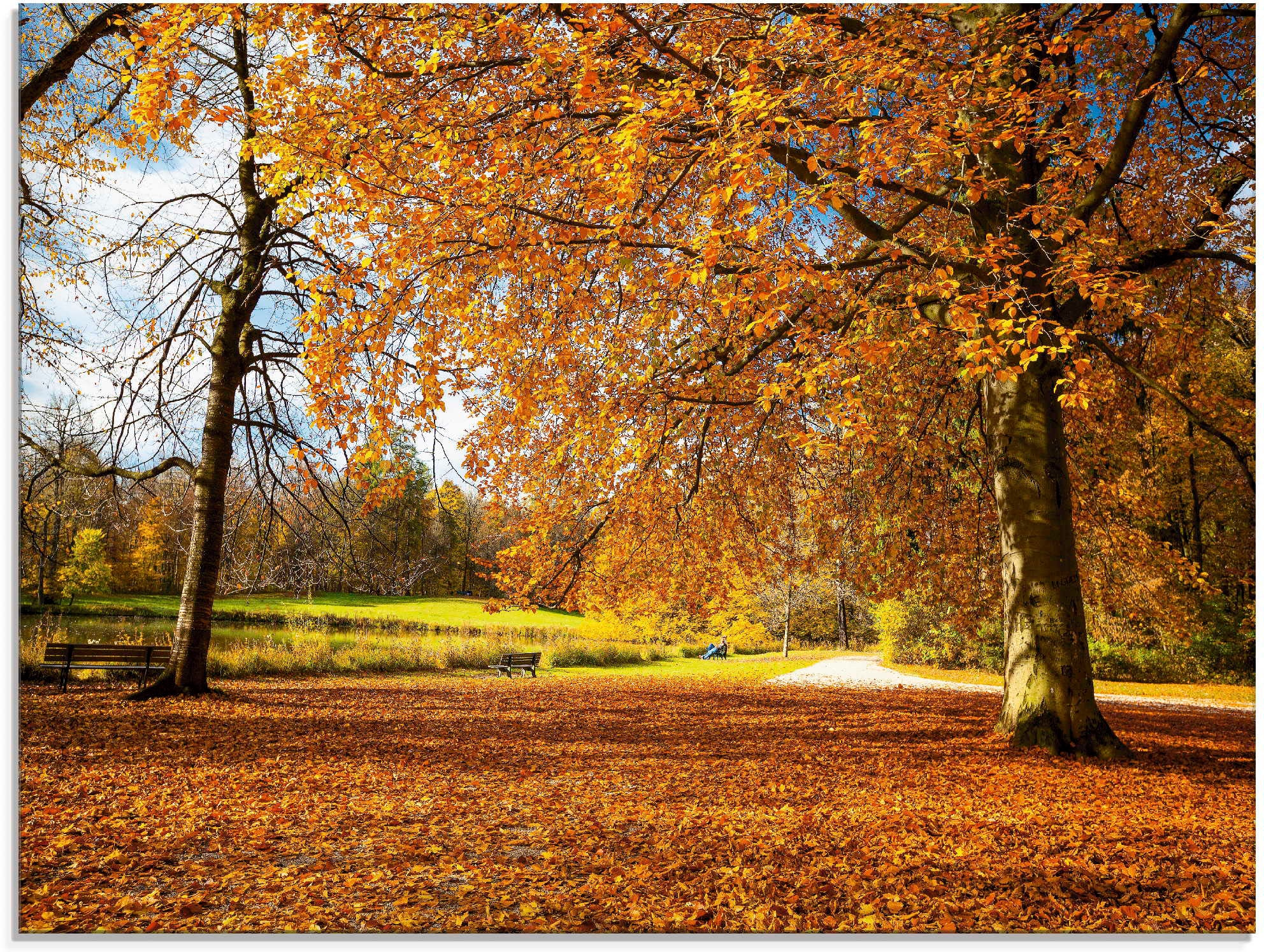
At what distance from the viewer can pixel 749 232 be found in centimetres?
383

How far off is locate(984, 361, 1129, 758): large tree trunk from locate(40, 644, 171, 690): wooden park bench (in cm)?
922

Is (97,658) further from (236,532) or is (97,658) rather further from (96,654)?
(236,532)

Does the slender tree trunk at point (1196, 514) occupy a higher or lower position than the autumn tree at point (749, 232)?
lower

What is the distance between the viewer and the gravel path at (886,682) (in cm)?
1077

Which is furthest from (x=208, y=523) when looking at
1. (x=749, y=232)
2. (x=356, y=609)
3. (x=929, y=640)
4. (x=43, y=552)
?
(x=929, y=640)

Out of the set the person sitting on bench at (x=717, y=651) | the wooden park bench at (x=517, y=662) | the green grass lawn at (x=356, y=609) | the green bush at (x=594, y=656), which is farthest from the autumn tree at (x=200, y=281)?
the person sitting on bench at (x=717, y=651)

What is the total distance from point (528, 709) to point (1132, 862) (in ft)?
22.1

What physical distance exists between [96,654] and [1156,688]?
55.4ft

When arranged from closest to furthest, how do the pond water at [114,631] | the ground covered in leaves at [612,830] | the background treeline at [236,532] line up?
the ground covered in leaves at [612,830] < the background treeline at [236,532] < the pond water at [114,631]

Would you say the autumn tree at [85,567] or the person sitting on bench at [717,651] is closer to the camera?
the autumn tree at [85,567]

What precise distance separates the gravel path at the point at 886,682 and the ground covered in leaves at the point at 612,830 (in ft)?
15.0

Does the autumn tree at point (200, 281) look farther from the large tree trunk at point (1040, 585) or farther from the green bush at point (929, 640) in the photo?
the green bush at point (929, 640)

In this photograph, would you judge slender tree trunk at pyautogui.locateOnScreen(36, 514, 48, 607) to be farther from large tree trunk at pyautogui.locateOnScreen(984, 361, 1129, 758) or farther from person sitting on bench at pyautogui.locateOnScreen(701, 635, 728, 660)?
person sitting on bench at pyautogui.locateOnScreen(701, 635, 728, 660)

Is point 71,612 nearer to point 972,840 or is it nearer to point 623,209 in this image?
point 623,209
